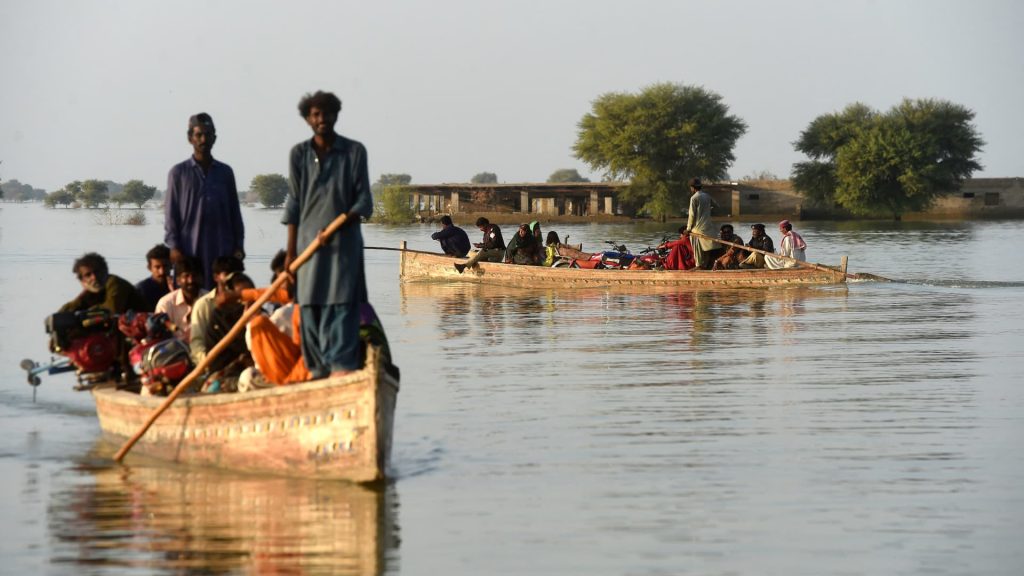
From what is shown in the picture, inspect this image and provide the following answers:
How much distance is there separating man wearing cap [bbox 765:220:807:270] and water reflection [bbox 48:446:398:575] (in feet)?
43.9

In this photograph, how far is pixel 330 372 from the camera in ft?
24.3

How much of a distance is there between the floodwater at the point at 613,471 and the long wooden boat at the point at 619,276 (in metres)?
4.05

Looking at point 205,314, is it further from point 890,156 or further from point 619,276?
point 890,156

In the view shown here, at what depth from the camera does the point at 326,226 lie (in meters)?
7.28

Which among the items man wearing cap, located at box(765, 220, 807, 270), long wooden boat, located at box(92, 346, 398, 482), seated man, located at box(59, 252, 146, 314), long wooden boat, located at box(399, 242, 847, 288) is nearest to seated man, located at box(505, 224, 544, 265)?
long wooden boat, located at box(399, 242, 847, 288)

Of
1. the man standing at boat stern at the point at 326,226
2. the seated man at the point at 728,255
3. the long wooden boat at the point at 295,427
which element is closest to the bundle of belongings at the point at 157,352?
the long wooden boat at the point at 295,427

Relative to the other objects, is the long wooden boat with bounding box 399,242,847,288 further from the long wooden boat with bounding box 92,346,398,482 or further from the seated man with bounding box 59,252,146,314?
the long wooden boat with bounding box 92,346,398,482

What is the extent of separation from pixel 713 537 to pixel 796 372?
567 cm

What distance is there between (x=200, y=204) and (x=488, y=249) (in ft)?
44.3

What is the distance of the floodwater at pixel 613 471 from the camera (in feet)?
20.4

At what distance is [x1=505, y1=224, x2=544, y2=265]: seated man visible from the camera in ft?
71.1

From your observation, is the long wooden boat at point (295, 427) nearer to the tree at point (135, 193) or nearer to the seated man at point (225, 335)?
the seated man at point (225, 335)

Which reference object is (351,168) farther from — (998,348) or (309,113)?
(998,348)

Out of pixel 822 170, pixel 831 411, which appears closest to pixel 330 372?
pixel 831 411
